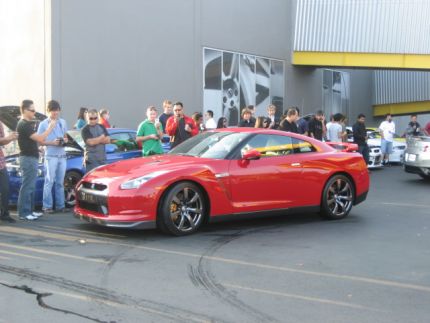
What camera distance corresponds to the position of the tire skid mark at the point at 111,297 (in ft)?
14.2

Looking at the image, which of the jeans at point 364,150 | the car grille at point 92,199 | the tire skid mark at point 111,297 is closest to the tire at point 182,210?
the car grille at point 92,199

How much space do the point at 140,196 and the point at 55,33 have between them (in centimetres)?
951

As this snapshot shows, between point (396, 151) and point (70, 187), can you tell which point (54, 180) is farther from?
point (396, 151)

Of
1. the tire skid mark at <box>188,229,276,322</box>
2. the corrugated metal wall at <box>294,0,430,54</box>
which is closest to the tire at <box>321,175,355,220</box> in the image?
the tire skid mark at <box>188,229,276,322</box>

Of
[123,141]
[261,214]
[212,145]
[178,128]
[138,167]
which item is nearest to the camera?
[138,167]

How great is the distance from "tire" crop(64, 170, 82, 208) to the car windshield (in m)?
2.46

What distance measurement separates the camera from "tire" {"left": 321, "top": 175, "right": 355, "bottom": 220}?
856 cm

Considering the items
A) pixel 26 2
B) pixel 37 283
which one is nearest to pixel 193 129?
pixel 37 283

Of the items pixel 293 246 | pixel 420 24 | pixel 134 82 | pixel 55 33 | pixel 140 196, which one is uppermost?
pixel 420 24

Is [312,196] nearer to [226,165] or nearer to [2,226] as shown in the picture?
[226,165]

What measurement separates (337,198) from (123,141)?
14.5ft

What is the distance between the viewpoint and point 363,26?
24922 mm

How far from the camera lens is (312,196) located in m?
8.40

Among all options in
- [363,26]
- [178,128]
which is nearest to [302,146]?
[178,128]
